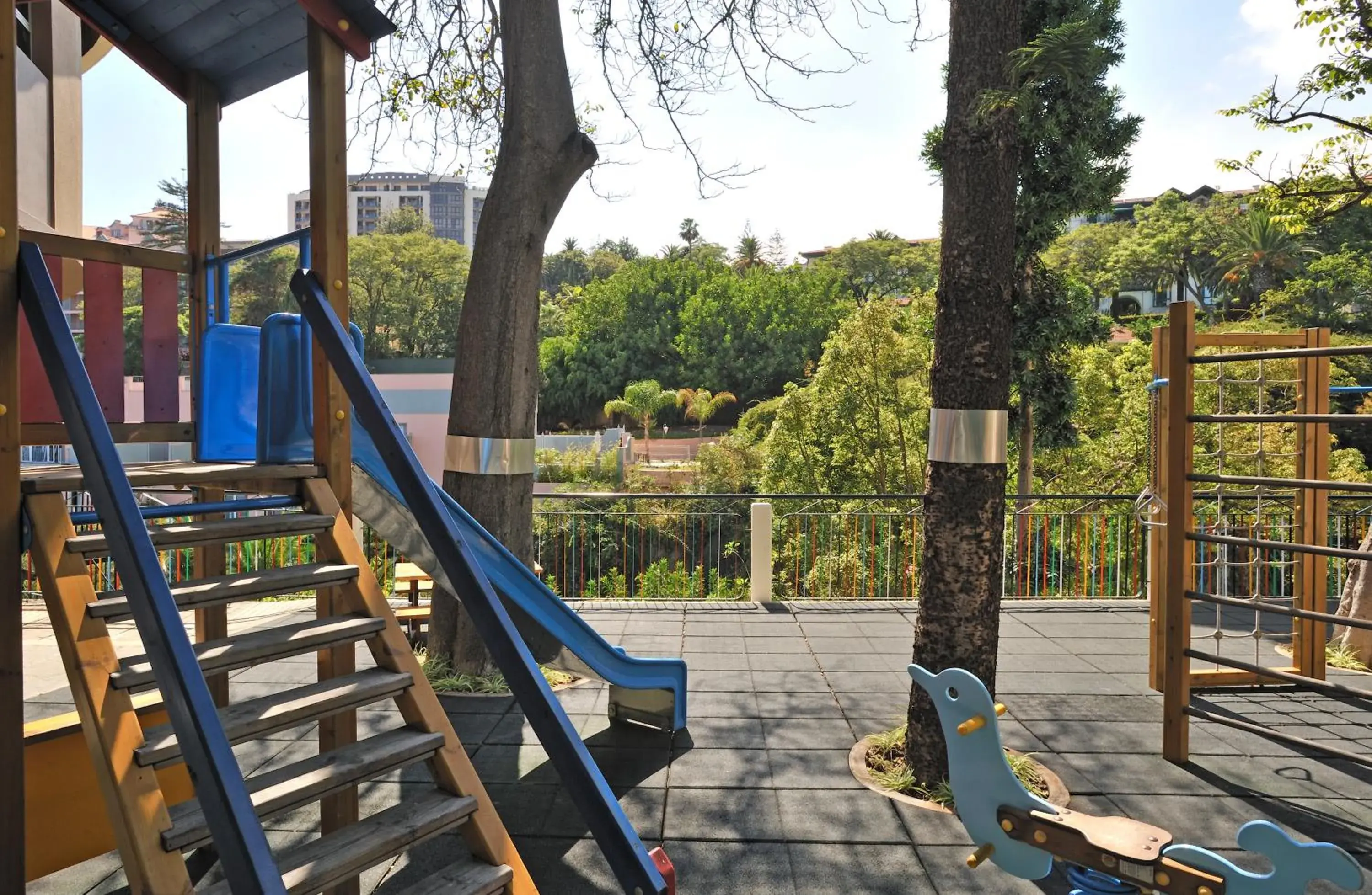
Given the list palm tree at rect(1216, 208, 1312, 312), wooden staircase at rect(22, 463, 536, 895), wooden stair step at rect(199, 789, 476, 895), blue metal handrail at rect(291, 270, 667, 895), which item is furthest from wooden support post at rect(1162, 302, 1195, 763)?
palm tree at rect(1216, 208, 1312, 312)

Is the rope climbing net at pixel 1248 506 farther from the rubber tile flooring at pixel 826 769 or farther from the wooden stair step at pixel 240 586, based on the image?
the wooden stair step at pixel 240 586

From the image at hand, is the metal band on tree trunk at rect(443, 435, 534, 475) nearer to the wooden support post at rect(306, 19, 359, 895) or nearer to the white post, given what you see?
the wooden support post at rect(306, 19, 359, 895)

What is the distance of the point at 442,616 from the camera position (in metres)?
6.05

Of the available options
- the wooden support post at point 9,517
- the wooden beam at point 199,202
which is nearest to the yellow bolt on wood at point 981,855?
the wooden support post at point 9,517

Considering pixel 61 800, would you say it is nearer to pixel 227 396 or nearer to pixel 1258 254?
pixel 227 396

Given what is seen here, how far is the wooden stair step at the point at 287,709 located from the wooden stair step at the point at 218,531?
0.52 meters

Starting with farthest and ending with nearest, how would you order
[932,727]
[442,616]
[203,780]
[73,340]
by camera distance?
[442,616]
[932,727]
[73,340]
[203,780]

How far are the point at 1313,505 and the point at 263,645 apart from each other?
6180mm

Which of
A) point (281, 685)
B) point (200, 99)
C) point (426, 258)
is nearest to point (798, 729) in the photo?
point (281, 685)

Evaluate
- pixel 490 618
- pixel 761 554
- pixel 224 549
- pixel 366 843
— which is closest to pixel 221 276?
pixel 224 549

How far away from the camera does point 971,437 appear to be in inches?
157

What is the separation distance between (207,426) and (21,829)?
6.88 feet

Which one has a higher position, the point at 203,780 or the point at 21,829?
the point at 203,780

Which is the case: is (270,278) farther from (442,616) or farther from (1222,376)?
(1222,376)
